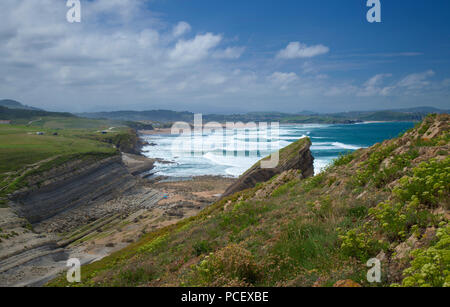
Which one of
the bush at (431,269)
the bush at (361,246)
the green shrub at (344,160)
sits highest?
the green shrub at (344,160)

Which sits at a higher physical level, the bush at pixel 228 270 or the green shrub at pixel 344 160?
→ the green shrub at pixel 344 160

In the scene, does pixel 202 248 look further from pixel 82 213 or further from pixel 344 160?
pixel 82 213

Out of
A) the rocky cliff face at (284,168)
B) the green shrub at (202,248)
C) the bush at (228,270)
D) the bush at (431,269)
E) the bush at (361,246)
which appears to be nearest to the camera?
the bush at (431,269)

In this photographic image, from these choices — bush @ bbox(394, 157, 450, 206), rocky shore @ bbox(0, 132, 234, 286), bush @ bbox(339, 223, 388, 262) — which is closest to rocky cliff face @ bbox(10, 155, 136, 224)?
rocky shore @ bbox(0, 132, 234, 286)

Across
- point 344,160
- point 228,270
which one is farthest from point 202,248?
point 344,160

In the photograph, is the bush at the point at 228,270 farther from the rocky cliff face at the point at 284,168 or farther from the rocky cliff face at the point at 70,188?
the rocky cliff face at the point at 70,188

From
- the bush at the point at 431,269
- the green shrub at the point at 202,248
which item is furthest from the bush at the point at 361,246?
the green shrub at the point at 202,248
